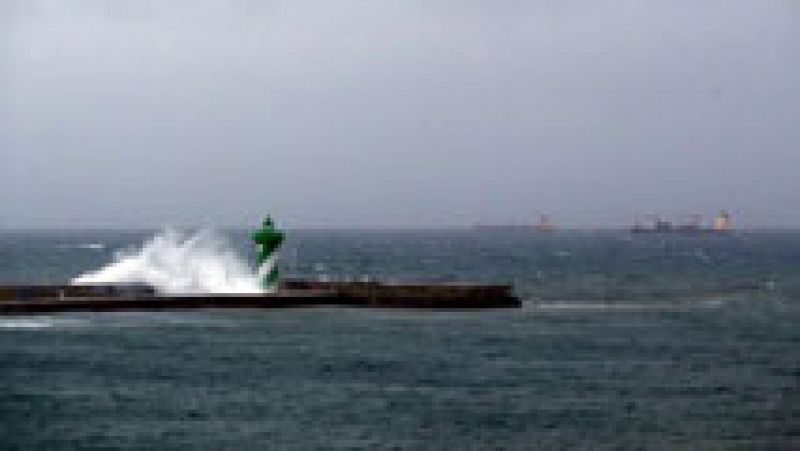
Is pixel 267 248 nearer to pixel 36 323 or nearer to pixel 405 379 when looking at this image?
pixel 36 323

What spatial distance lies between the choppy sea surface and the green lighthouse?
3.95 metres

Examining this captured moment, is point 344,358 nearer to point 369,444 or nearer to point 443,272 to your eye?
point 369,444

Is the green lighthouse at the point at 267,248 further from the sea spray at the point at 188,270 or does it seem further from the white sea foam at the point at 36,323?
the white sea foam at the point at 36,323

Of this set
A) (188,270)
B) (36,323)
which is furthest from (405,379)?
(188,270)

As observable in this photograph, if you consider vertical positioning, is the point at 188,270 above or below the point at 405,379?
above

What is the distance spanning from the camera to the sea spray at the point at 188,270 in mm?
93438

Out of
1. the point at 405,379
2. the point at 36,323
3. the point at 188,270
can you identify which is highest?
the point at 188,270

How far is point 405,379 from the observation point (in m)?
55.2

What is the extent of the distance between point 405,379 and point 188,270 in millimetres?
49024

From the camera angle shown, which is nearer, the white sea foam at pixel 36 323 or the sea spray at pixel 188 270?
the white sea foam at pixel 36 323

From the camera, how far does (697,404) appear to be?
4916cm

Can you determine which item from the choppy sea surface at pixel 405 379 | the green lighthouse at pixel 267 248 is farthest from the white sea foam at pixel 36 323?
the green lighthouse at pixel 267 248

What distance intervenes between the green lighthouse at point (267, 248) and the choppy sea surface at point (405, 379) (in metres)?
3.95

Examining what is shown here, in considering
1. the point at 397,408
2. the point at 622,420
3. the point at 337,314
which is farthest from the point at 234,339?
the point at 622,420
